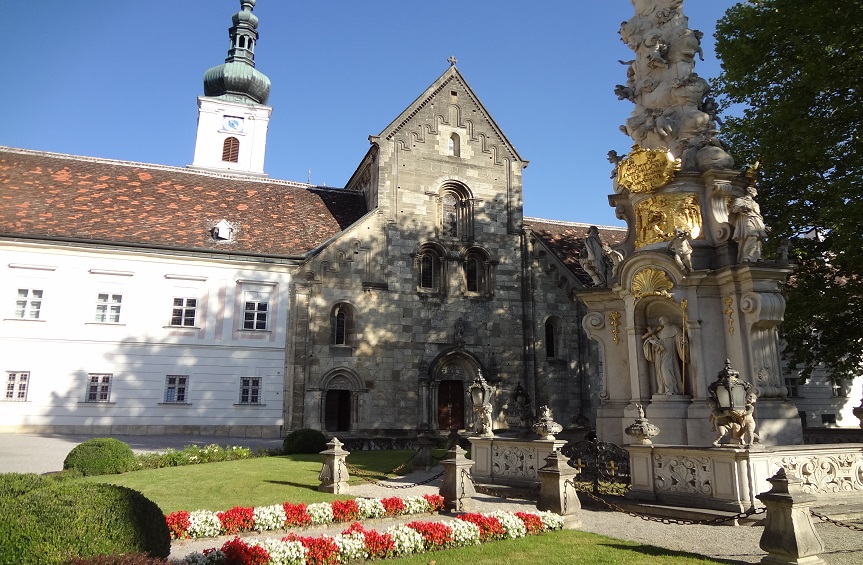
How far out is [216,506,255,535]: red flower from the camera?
10891 millimetres

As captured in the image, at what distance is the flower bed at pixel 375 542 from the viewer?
27.1 feet

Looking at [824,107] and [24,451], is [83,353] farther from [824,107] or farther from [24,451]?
[824,107]

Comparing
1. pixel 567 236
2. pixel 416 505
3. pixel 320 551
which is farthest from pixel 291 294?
pixel 320 551

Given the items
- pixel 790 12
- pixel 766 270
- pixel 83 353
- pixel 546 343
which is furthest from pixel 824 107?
pixel 83 353

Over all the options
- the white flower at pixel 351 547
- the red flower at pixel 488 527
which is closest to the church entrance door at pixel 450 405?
the red flower at pixel 488 527

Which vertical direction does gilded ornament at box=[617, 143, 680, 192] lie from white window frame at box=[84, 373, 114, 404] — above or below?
above

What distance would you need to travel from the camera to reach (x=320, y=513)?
38.3 feet

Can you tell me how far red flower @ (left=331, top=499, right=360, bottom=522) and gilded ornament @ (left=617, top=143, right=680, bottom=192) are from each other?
10025 millimetres

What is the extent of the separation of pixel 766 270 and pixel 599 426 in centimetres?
546

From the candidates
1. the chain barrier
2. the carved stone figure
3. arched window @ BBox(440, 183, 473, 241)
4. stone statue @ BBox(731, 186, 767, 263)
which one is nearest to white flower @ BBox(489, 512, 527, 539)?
the chain barrier

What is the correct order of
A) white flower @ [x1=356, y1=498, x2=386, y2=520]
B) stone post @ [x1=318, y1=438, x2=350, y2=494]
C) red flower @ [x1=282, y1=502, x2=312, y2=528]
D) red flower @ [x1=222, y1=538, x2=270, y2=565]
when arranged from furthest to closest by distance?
stone post @ [x1=318, y1=438, x2=350, y2=494] → white flower @ [x1=356, y1=498, x2=386, y2=520] → red flower @ [x1=282, y1=502, x2=312, y2=528] → red flower @ [x1=222, y1=538, x2=270, y2=565]

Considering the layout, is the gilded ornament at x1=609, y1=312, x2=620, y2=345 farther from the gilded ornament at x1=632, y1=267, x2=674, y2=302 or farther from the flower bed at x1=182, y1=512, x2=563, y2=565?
the flower bed at x1=182, y1=512, x2=563, y2=565

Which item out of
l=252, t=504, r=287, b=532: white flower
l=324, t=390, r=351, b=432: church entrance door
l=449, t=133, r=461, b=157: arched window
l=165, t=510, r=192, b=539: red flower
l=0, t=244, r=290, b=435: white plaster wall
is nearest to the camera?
l=165, t=510, r=192, b=539: red flower

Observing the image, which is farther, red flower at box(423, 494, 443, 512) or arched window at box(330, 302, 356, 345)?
arched window at box(330, 302, 356, 345)
